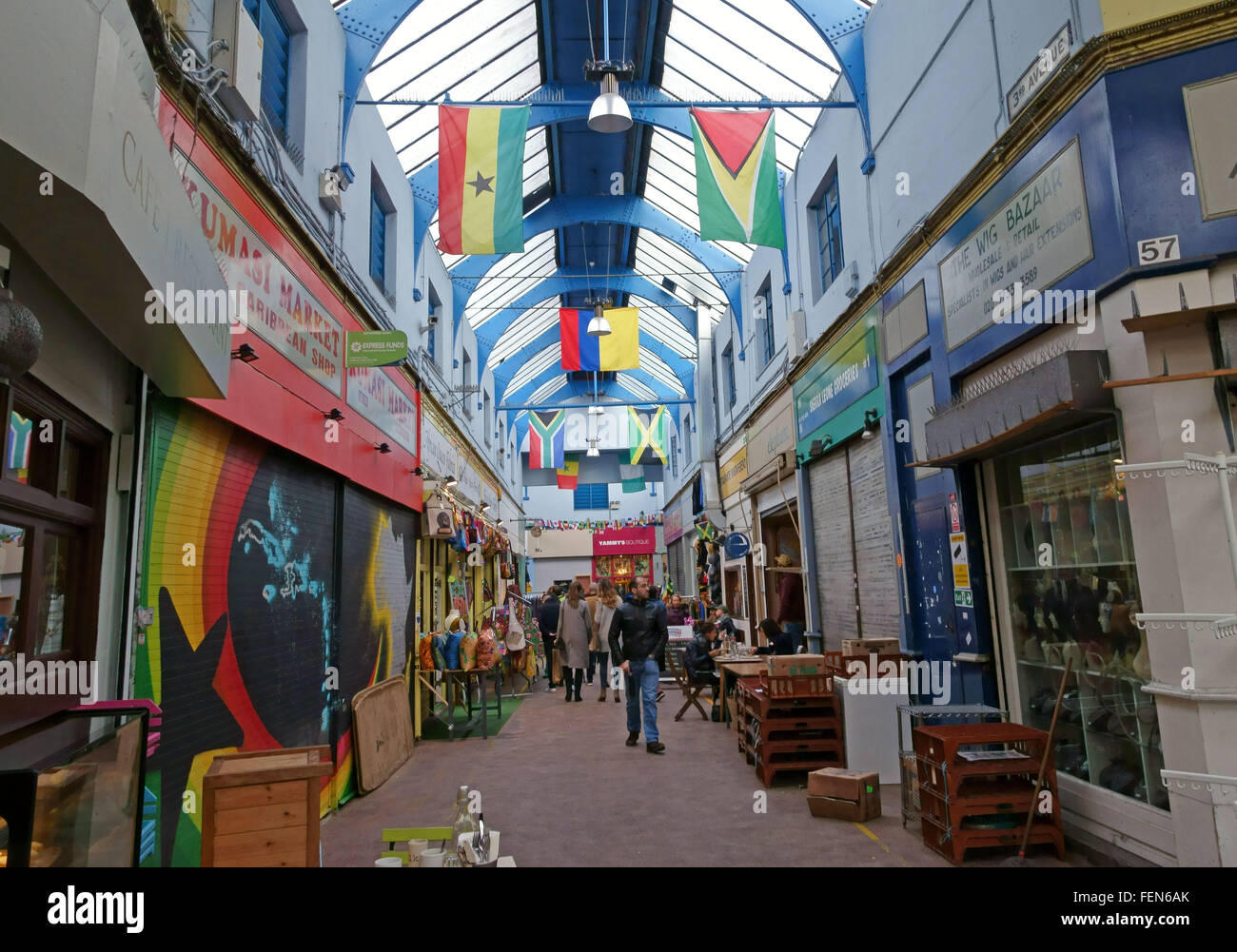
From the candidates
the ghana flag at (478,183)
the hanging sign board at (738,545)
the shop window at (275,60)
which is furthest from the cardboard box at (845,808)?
the hanging sign board at (738,545)

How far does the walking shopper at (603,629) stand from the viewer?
38.0ft

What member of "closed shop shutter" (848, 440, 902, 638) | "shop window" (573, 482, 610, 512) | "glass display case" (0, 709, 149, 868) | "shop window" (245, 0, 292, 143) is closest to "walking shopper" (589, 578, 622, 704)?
"closed shop shutter" (848, 440, 902, 638)

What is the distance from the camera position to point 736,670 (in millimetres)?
8242

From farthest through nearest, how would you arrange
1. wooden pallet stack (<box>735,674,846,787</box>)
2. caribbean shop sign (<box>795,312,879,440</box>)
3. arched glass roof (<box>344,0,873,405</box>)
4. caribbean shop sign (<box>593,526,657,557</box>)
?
caribbean shop sign (<box>593,526,657,557</box>) → arched glass roof (<box>344,0,873,405</box>) → caribbean shop sign (<box>795,312,879,440</box>) → wooden pallet stack (<box>735,674,846,787</box>)

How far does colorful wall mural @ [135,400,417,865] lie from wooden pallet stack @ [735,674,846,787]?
144 inches

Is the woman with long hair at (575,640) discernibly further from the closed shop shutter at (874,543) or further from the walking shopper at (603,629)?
the closed shop shutter at (874,543)

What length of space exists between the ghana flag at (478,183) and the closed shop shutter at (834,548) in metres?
5.00

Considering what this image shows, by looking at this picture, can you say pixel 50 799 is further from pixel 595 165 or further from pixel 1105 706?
pixel 595 165

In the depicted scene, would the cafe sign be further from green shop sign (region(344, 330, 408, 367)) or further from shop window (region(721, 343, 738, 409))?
shop window (region(721, 343, 738, 409))

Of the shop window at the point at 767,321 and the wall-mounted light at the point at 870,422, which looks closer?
the wall-mounted light at the point at 870,422

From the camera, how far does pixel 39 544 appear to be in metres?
3.05

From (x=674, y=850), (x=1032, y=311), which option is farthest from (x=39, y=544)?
(x=1032, y=311)

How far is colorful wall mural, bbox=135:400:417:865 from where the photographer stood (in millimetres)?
3963

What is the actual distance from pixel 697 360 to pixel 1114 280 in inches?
575
